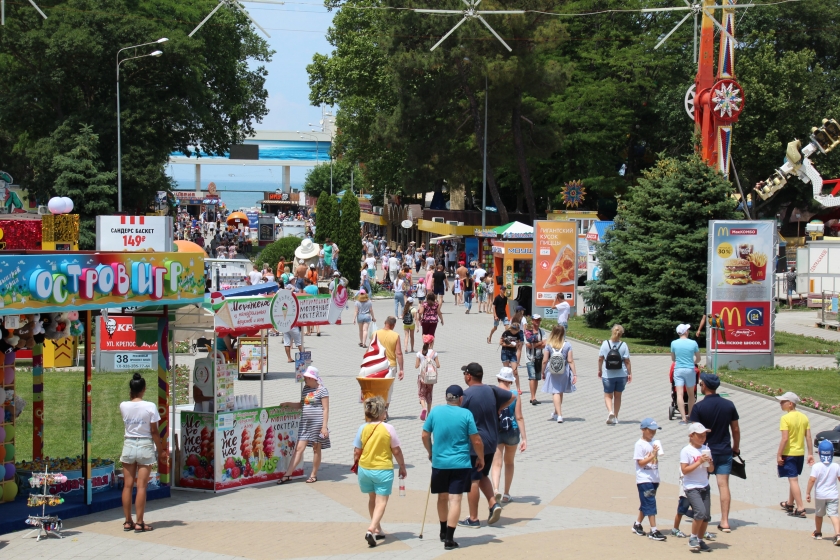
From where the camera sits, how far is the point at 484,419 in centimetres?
980

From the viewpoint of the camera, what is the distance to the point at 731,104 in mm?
33062

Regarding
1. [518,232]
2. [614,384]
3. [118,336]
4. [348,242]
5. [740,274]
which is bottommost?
[614,384]

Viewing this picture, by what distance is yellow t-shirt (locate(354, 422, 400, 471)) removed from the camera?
923 cm

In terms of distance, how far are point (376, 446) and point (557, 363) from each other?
6829mm

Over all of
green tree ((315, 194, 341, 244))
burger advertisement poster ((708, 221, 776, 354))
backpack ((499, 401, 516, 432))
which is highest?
green tree ((315, 194, 341, 244))

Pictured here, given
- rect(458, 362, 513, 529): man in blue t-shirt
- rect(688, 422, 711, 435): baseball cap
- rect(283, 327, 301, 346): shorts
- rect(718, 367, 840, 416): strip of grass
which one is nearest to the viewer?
rect(688, 422, 711, 435): baseball cap

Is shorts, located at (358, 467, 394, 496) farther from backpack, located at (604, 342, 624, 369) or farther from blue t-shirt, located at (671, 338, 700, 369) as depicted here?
blue t-shirt, located at (671, 338, 700, 369)

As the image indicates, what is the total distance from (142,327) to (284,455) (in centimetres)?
229

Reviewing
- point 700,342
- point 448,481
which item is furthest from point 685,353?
point 700,342

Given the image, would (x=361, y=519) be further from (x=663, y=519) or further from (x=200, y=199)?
(x=200, y=199)

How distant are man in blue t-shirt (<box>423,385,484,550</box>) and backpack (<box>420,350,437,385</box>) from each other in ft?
17.3

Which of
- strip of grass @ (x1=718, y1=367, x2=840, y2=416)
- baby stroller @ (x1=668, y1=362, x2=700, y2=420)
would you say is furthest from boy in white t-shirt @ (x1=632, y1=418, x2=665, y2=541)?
strip of grass @ (x1=718, y1=367, x2=840, y2=416)

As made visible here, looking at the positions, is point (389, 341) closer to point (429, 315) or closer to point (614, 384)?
point (614, 384)

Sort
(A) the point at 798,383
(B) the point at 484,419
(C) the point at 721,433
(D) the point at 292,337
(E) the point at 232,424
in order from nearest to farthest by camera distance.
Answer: (B) the point at 484,419, (C) the point at 721,433, (E) the point at 232,424, (A) the point at 798,383, (D) the point at 292,337
